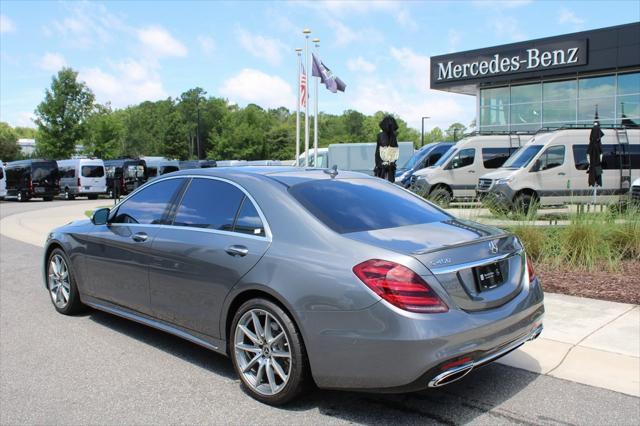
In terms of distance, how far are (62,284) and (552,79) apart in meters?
27.9

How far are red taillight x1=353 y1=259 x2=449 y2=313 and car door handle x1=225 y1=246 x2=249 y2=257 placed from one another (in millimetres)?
1014

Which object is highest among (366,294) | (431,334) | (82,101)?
(82,101)

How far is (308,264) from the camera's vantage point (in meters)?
3.64

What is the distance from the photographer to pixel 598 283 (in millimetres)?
6863

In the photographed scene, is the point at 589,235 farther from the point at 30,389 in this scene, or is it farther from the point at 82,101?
the point at 82,101

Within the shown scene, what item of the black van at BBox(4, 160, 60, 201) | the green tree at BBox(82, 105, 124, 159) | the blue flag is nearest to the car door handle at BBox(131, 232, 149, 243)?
the blue flag

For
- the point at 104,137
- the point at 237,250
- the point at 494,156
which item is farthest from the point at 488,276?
the point at 104,137

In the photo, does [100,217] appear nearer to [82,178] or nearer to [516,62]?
[516,62]

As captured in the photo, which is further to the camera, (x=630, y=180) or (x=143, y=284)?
(x=630, y=180)

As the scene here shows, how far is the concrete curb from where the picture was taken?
4.36m

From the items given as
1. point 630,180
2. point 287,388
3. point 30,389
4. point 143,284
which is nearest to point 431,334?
point 287,388

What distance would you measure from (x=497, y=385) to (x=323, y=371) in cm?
149

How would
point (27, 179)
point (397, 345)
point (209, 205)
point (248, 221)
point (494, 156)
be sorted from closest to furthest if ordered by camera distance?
1. point (397, 345)
2. point (248, 221)
3. point (209, 205)
4. point (494, 156)
5. point (27, 179)

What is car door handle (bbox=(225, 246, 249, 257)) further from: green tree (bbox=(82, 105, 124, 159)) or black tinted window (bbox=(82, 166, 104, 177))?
green tree (bbox=(82, 105, 124, 159))
